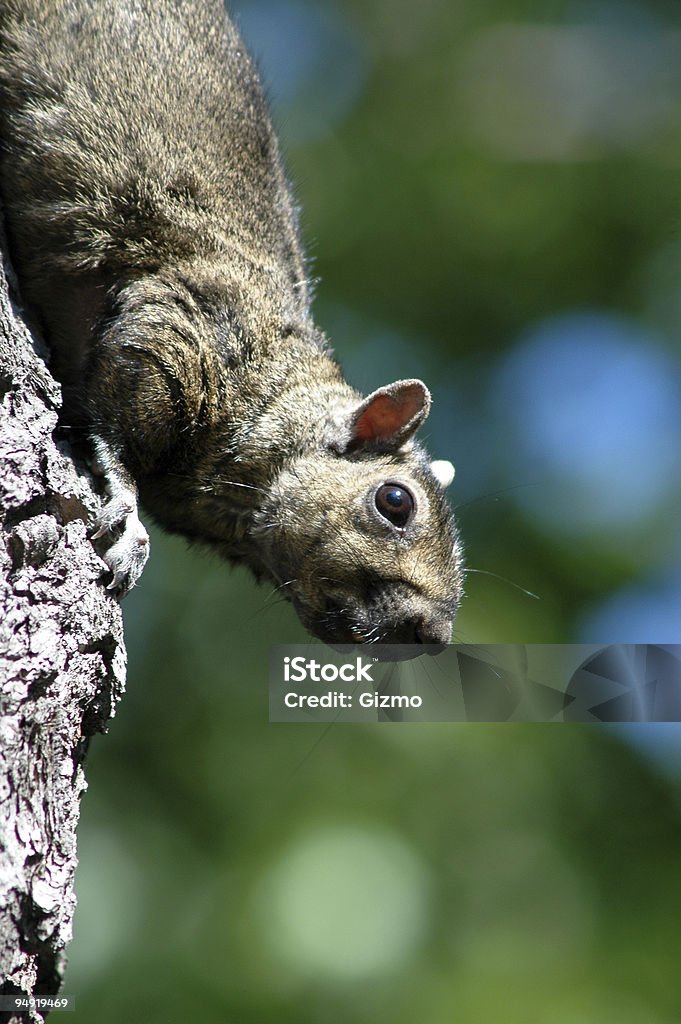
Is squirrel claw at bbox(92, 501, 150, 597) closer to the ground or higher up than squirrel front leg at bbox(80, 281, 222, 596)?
closer to the ground

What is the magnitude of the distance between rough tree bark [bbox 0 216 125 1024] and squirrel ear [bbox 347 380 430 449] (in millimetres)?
1351

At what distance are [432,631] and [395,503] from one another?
537 mm

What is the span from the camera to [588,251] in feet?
27.2

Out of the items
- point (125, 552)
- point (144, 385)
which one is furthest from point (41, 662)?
point (144, 385)

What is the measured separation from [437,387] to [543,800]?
3.25m

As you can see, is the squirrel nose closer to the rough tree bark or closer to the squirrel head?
the squirrel head

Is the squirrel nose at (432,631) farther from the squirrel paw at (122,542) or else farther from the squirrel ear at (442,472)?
the squirrel paw at (122,542)

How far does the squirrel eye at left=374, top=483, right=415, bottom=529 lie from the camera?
12.9 feet

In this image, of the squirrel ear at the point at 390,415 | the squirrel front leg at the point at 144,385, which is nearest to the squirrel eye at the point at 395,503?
the squirrel ear at the point at 390,415

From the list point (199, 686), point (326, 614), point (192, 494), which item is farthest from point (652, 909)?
point (192, 494)

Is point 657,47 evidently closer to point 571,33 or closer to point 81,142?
point 571,33

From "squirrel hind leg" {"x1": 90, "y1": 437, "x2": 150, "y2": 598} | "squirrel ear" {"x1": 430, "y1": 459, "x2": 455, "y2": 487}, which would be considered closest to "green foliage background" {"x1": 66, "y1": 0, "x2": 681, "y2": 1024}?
"squirrel ear" {"x1": 430, "y1": 459, "x2": 455, "y2": 487}

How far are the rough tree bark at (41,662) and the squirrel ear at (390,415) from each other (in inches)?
53.2

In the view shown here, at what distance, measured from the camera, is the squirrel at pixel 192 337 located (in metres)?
3.68
